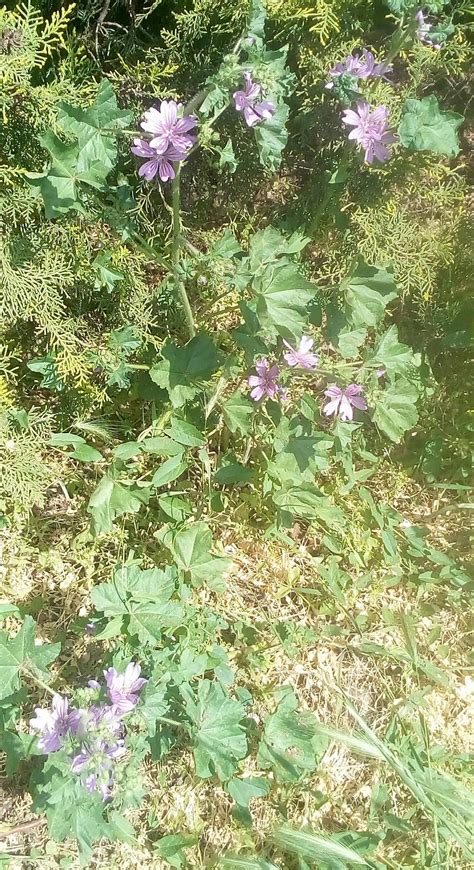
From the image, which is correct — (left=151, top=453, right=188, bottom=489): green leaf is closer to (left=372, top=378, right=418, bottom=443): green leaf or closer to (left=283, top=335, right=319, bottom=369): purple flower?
(left=283, top=335, right=319, bottom=369): purple flower

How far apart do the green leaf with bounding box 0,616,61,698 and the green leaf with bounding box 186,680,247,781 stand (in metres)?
0.32

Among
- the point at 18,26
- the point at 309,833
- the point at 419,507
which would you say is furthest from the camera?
the point at 419,507

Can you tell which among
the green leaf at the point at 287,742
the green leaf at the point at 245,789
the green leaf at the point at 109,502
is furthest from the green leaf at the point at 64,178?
the green leaf at the point at 245,789

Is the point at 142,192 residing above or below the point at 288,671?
above

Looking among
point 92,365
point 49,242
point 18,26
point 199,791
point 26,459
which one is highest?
point 18,26

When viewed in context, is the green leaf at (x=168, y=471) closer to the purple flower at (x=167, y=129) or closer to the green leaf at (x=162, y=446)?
the green leaf at (x=162, y=446)

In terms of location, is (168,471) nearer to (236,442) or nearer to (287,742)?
(236,442)

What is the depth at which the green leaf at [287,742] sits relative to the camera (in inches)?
67.1

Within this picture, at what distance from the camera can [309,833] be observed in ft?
5.72

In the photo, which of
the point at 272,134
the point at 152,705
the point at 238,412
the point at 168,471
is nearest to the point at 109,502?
the point at 168,471

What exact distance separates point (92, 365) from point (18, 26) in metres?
0.80

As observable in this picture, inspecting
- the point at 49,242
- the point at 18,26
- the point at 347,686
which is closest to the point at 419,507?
the point at 347,686

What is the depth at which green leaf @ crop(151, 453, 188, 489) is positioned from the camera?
1758 mm

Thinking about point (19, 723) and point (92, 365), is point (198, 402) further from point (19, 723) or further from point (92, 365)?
point (19, 723)
